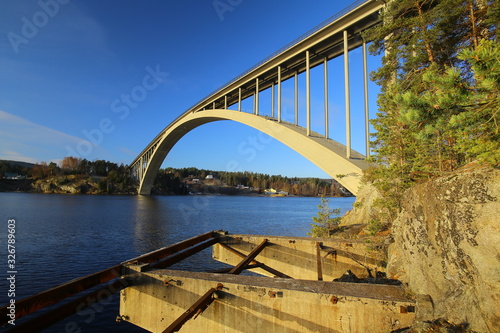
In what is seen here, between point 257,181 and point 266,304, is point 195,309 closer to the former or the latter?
point 266,304

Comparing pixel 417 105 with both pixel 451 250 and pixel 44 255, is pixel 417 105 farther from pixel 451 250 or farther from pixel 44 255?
pixel 44 255

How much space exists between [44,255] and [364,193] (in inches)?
597

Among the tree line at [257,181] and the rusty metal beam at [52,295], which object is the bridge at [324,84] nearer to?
the rusty metal beam at [52,295]

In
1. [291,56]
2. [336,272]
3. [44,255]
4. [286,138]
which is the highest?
[291,56]

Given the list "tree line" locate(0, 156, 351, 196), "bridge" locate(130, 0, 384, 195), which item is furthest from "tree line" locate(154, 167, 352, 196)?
"bridge" locate(130, 0, 384, 195)

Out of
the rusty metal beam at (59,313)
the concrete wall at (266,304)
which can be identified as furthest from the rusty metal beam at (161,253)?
the rusty metal beam at (59,313)

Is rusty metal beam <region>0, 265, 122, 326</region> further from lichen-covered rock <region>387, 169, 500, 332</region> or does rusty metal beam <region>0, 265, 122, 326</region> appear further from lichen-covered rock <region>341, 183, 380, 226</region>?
lichen-covered rock <region>341, 183, 380, 226</region>

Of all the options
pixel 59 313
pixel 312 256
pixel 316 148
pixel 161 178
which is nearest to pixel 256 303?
pixel 59 313

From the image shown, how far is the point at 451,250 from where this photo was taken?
297 centimetres

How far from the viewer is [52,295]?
349 centimetres

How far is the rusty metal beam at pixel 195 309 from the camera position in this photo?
3.39 m

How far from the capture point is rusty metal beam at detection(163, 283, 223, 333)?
339cm

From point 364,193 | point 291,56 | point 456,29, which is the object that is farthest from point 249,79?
point 456,29

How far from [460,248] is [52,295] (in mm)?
5030
